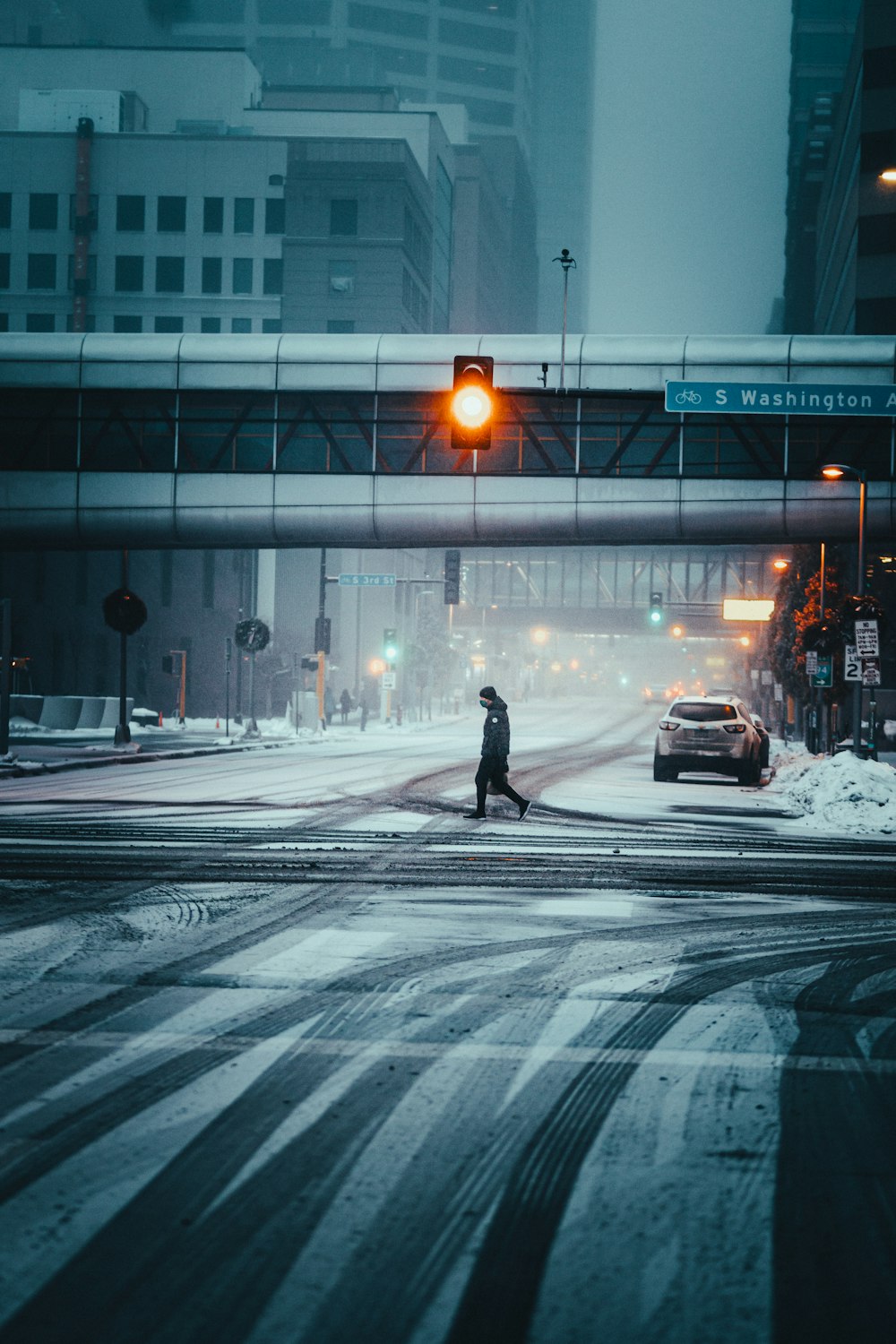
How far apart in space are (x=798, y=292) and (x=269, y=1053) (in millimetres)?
125905

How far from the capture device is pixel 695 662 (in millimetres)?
199125

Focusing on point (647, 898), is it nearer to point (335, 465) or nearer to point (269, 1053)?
point (269, 1053)

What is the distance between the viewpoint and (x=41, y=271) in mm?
93750

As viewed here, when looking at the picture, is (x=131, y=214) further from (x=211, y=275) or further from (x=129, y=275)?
(x=211, y=275)

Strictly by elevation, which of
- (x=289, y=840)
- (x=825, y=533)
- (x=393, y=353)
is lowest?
(x=289, y=840)

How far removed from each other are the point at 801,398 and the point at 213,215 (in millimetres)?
81820

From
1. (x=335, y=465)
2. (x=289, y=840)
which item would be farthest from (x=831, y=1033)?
(x=335, y=465)

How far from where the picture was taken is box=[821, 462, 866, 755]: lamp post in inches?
1009

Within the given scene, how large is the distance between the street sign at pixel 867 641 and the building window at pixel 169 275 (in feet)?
258

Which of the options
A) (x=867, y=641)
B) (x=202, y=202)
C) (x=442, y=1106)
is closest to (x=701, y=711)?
(x=867, y=641)

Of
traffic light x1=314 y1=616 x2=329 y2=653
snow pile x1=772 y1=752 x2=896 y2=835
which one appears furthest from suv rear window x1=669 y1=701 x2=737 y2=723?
traffic light x1=314 y1=616 x2=329 y2=653

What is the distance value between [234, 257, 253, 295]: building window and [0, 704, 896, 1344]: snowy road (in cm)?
8953

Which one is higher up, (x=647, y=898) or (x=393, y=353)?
(x=393, y=353)

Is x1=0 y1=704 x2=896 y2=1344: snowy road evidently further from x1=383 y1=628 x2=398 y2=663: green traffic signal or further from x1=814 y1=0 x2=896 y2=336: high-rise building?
x1=814 y1=0 x2=896 y2=336: high-rise building
